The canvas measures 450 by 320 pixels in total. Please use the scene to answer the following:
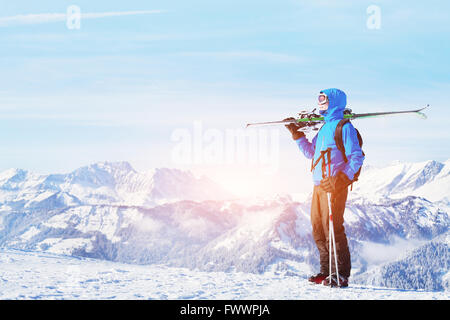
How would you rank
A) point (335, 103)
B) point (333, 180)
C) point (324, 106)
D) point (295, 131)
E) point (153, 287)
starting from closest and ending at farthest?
point (153, 287)
point (333, 180)
point (335, 103)
point (324, 106)
point (295, 131)

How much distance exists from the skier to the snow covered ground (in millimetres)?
608

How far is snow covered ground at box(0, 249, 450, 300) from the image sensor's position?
28.0 feet

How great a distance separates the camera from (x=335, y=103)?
10.4 metres

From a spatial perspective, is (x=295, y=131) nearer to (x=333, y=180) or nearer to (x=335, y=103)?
(x=335, y=103)

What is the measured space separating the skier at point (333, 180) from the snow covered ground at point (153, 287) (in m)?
0.61

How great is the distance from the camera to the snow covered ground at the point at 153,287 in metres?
8.52

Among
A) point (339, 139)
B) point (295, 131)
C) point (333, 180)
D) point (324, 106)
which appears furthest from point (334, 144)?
point (295, 131)

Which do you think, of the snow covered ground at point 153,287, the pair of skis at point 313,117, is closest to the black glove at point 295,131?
the pair of skis at point 313,117

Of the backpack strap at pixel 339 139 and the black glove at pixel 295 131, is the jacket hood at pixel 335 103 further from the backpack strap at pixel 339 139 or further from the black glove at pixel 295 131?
the black glove at pixel 295 131

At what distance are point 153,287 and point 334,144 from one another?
504 cm

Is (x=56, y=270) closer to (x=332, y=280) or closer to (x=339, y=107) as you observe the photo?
(x=332, y=280)

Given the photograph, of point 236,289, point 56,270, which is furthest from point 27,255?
point 236,289
